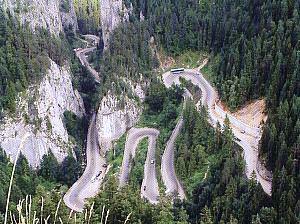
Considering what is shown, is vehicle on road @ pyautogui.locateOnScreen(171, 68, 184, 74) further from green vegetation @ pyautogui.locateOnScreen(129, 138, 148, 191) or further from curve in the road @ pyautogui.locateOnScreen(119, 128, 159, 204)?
green vegetation @ pyautogui.locateOnScreen(129, 138, 148, 191)

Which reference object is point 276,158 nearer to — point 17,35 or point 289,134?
point 289,134

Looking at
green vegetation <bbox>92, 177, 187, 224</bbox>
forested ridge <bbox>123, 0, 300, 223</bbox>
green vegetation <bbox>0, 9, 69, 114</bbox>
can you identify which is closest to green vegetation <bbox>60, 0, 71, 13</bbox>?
forested ridge <bbox>123, 0, 300, 223</bbox>

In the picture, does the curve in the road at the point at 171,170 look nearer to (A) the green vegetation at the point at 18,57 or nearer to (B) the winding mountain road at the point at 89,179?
(B) the winding mountain road at the point at 89,179

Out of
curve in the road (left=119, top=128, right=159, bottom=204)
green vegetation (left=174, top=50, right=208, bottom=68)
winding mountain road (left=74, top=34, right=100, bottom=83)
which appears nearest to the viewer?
curve in the road (left=119, top=128, right=159, bottom=204)

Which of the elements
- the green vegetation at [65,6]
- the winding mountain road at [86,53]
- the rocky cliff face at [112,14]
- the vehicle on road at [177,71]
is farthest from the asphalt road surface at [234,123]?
the green vegetation at [65,6]

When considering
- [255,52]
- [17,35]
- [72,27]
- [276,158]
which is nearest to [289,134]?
[276,158]
